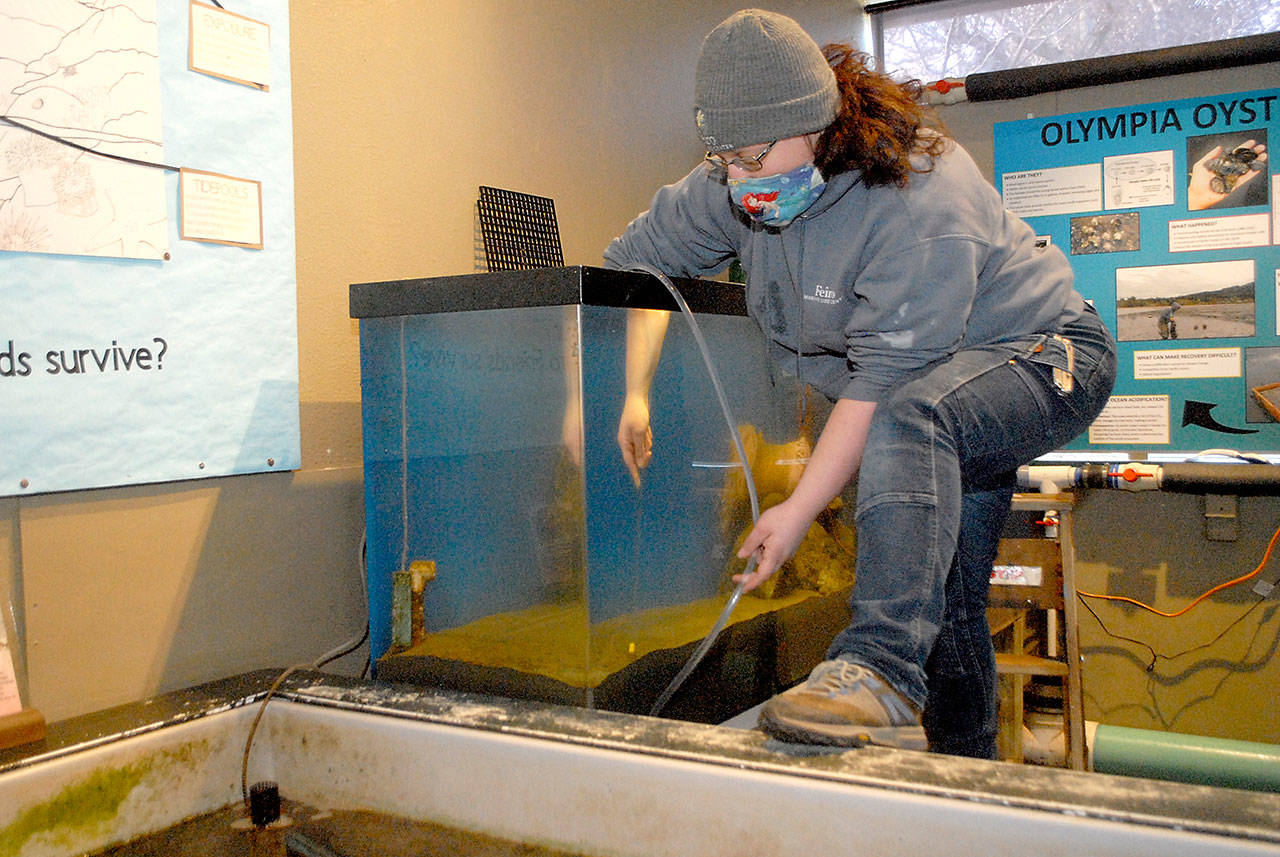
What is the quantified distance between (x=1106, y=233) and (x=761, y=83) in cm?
204

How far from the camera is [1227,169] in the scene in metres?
2.65

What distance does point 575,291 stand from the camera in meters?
1.27

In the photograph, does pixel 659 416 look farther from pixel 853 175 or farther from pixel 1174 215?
pixel 1174 215

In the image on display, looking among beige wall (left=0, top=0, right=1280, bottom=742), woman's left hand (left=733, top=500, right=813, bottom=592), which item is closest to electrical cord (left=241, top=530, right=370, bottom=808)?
beige wall (left=0, top=0, right=1280, bottom=742)

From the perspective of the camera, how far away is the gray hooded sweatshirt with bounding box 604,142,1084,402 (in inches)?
46.2

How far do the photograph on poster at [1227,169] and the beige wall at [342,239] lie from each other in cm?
140

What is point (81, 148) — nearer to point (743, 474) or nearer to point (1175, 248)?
point (743, 474)

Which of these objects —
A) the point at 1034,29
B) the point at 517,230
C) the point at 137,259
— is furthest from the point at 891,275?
the point at 1034,29

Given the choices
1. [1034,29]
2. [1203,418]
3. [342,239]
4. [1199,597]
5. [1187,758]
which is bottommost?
[1187,758]

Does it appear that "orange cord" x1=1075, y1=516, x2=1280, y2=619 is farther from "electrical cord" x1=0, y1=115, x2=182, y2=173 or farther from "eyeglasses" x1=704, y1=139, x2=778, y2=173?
"electrical cord" x1=0, y1=115, x2=182, y2=173

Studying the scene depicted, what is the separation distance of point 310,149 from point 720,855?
1182mm

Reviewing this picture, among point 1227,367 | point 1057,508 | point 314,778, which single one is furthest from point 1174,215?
point 314,778

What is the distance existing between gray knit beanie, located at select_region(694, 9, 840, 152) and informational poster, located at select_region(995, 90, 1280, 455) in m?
1.94

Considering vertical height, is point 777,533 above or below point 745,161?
below
